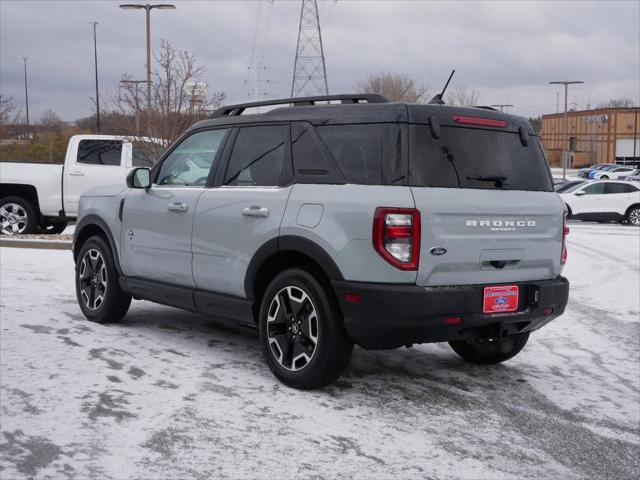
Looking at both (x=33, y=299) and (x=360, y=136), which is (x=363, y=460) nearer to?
(x=360, y=136)

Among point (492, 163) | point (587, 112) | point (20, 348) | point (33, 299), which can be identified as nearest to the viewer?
point (492, 163)

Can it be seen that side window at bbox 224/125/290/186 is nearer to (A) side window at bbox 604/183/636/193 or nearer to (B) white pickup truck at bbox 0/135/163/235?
(B) white pickup truck at bbox 0/135/163/235

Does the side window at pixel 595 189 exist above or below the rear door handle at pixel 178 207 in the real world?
below

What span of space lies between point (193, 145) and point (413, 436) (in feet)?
10.7

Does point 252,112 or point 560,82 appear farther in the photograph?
point 560,82

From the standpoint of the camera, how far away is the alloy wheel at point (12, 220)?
16.0 m

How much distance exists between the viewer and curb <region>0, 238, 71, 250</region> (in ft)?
46.0

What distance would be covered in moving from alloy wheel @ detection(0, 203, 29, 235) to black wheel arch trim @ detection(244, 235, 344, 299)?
454 inches

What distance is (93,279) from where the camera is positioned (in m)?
7.66

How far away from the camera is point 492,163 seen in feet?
18.1

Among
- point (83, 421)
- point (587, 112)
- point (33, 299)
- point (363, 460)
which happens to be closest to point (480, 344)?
point (363, 460)

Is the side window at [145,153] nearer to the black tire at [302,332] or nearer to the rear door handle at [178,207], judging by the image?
the rear door handle at [178,207]

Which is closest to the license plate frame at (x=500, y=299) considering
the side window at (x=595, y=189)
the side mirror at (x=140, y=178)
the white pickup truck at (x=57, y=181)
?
the side mirror at (x=140, y=178)

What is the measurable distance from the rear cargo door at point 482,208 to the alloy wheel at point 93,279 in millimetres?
3628
